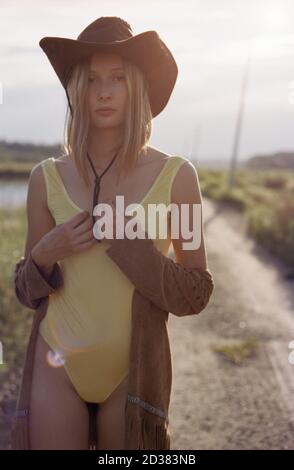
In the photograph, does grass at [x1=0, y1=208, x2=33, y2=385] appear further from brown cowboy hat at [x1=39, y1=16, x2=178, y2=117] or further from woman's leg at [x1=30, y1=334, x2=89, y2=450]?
brown cowboy hat at [x1=39, y1=16, x2=178, y2=117]

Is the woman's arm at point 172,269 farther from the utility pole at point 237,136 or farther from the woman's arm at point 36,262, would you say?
the utility pole at point 237,136

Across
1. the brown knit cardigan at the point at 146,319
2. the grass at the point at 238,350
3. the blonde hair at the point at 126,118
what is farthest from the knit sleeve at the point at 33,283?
the grass at the point at 238,350

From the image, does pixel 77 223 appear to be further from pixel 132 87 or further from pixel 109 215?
pixel 132 87

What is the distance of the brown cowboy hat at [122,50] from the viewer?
228 cm

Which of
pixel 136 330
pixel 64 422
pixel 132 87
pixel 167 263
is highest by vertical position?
pixel 132 87

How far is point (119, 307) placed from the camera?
7.32ft

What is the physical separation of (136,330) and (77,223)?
1.19ft

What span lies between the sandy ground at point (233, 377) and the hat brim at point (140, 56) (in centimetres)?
244

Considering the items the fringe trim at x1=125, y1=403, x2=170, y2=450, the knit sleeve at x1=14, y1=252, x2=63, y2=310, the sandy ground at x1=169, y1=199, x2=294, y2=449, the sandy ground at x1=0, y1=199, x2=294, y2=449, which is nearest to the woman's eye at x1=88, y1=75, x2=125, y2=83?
the knit sleeve at x1=14, y1=252, x2=63, y2=310

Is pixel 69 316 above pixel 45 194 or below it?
below

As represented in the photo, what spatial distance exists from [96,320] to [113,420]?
300 mm
